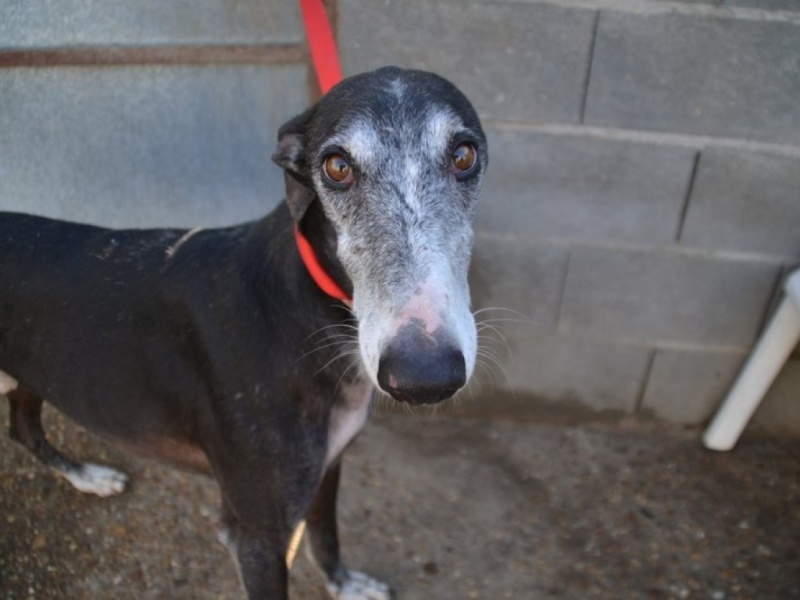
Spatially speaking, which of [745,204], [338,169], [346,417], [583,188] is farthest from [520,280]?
[338,169]

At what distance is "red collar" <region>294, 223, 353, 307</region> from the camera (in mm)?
1779

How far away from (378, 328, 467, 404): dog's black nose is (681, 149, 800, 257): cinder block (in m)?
1.74

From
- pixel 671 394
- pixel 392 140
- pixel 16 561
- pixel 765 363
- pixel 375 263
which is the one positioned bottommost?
pixel 16 561

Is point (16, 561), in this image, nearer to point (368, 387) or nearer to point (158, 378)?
point (158, 378)

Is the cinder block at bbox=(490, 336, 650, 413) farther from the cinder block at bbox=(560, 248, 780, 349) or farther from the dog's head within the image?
the dog's head

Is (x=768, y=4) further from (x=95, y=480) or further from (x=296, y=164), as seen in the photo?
(x=95, y=480)

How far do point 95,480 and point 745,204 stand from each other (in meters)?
2.58

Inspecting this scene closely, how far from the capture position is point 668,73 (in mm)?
2568

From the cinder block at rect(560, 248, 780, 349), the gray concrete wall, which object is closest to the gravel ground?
the gray concrete wall

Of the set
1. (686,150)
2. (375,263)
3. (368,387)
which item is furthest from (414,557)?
(686,150)

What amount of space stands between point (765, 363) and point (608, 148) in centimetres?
105

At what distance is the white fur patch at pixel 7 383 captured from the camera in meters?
2.31

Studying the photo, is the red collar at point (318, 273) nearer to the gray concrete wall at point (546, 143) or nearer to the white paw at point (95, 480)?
the gray concrete wall at point (546, 143)

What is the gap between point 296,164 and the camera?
1.75 meters
